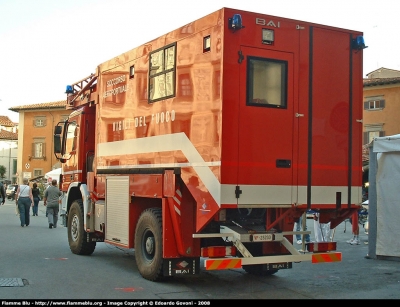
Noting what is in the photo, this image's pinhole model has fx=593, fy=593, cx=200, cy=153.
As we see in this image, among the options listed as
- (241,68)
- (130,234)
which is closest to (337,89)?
(241,68)

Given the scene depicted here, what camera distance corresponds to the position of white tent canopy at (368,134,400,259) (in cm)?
1151

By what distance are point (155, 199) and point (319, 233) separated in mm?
5256

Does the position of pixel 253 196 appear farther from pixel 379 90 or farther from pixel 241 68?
pixel 379 90

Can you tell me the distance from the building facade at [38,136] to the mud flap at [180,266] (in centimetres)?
6127

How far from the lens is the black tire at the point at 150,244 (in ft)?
27.9

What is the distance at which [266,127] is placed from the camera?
7.82m

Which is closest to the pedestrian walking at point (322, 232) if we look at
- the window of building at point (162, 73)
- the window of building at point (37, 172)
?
the window of building at point (162, 73)

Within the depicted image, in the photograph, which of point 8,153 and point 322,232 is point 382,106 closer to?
point 322,232

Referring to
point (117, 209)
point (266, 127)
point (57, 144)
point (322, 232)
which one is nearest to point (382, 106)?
point (322, 232)

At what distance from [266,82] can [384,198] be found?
5.04 metres

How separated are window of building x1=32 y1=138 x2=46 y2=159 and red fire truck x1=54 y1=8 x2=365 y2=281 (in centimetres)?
6107

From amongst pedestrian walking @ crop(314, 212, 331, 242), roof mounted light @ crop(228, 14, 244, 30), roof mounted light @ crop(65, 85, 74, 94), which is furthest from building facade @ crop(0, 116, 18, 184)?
roof mounted light @ crop(228, 14, 244, 30)

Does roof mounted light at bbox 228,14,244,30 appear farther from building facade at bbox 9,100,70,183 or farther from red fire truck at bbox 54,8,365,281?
building facade at bbox 9,100,70,183

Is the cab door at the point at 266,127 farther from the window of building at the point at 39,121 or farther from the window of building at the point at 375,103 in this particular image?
the window of building at the point at 39,121
